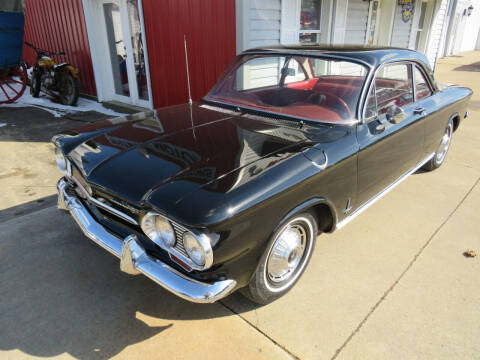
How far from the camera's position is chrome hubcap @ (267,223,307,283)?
8.18 feet

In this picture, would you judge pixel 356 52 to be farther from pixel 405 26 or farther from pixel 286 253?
pixel 405 26

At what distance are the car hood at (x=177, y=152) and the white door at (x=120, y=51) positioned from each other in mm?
5222

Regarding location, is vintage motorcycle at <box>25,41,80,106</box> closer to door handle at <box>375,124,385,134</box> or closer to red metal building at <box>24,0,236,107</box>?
red metal building at <box>24,0,236,107</box>

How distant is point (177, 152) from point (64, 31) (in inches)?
363

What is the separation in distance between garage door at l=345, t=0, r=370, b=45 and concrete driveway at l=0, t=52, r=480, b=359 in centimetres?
571

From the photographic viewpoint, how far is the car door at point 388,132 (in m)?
2.99

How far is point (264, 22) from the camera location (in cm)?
585

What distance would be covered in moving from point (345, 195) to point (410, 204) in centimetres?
167

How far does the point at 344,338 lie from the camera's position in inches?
92.2

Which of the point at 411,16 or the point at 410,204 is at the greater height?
the point at 411,16

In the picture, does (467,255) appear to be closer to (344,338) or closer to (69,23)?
(344,338)

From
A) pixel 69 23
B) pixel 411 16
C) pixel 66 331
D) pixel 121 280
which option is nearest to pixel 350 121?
pixel 121 280

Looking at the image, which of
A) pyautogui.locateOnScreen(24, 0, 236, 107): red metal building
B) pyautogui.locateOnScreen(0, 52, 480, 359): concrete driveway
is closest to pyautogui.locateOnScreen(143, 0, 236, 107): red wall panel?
pyautogui.locateOnScreen(24, 0, 236, 107): red metal building

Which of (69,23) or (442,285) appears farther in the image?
(69,23)
